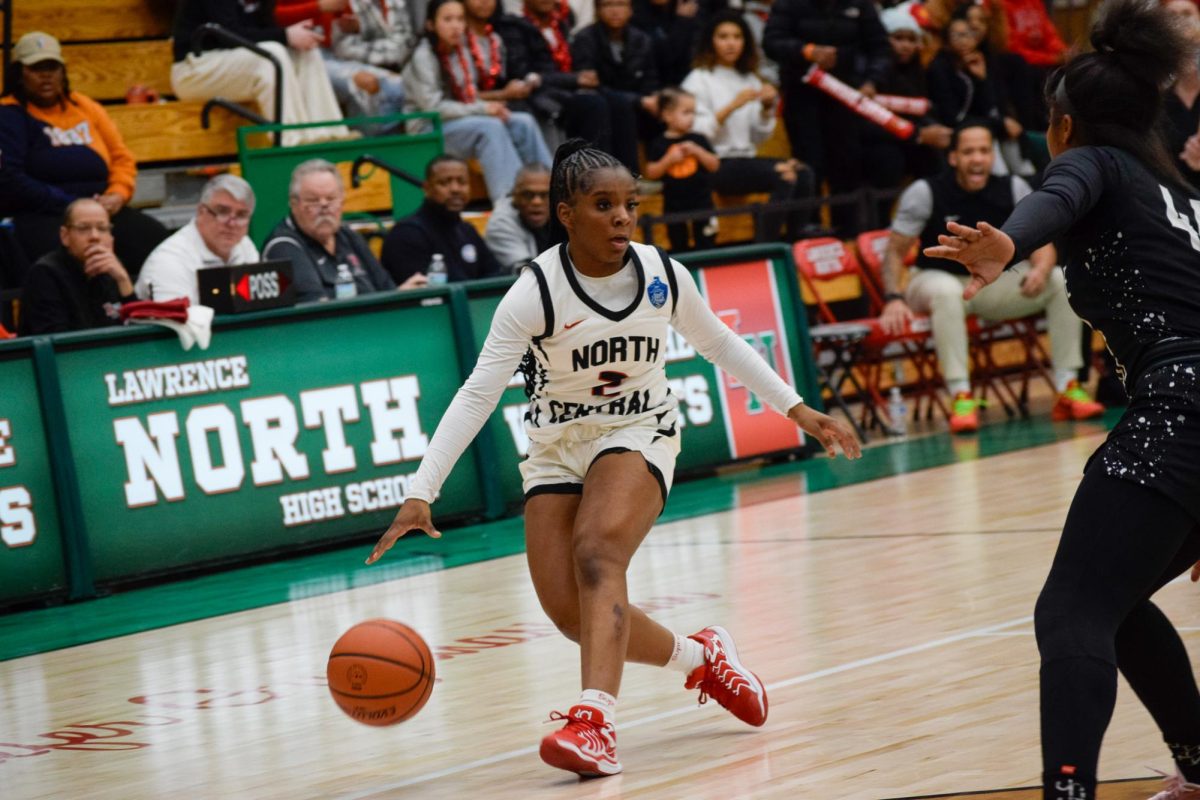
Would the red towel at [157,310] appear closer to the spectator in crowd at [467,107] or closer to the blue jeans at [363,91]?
the spectator in crowd at [467,107]

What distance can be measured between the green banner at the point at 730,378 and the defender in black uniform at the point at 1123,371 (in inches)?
291

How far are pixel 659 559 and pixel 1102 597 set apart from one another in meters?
5.43

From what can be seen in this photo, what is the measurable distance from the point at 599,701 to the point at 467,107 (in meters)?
9.61

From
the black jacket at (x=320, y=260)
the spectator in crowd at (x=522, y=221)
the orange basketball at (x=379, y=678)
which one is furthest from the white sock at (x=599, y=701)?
the spectator in crowd at (x=522, y=221)

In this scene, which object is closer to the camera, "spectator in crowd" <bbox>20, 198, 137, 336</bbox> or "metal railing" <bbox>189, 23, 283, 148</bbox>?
"spectator in crowd" <bbox>20, 198, 137, 336</bbox>

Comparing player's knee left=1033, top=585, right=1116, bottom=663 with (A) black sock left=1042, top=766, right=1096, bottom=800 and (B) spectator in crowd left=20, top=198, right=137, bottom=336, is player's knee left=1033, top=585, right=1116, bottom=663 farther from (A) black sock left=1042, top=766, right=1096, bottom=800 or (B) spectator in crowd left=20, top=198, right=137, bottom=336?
(B) spectator in crowd left=20, top=198, right=137, bottom=336

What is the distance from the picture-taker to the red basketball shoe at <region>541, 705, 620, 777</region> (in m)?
4.89

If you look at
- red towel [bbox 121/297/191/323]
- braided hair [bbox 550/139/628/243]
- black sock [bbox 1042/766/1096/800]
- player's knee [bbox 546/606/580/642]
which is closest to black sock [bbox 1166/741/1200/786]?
black sock [bbox 1042/766/1096/800]

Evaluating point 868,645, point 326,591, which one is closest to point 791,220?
point 326,591

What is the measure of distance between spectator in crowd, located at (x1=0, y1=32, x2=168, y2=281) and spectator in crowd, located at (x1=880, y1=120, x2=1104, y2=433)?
215 inches

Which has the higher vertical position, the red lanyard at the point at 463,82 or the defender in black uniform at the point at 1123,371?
the red lanyard at the point at 463,82

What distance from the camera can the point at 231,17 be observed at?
13305 mm

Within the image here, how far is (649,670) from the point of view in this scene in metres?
6.67

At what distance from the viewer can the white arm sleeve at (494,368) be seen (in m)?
5.38
